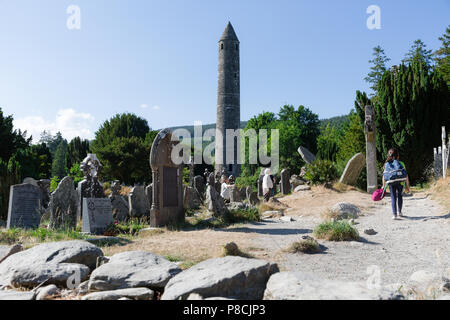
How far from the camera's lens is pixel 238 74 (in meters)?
39.4

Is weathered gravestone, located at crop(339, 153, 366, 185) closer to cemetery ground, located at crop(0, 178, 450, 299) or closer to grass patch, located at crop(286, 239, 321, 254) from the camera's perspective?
cemetery ground, located at crop(0, 178, 450, 299)

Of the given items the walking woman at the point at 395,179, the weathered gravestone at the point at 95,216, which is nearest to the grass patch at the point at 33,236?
the weathered gravestone at the point at 95,216

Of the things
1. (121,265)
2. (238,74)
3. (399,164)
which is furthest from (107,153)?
(121,265)

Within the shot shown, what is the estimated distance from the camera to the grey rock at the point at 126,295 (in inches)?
126

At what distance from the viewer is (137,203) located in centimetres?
1055

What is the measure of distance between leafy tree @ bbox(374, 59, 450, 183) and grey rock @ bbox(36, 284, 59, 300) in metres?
18.3

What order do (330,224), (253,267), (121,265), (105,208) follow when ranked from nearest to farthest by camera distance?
(253,267)
(121,265)
(330,224)
(105,208)

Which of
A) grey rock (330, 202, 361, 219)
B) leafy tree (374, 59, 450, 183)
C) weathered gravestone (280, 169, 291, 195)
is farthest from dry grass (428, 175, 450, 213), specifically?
weathered gravestone (280, 169, 291, 195)

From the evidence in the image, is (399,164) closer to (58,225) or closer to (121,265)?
(121,265)

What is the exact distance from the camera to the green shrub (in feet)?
52.5

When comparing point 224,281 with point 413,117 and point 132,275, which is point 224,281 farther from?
point 413,117

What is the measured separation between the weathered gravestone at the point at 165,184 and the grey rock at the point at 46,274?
190 inches

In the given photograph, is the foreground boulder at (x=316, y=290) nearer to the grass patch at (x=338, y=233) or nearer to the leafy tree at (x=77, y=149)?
the grass patch at (x=338, y=233)
